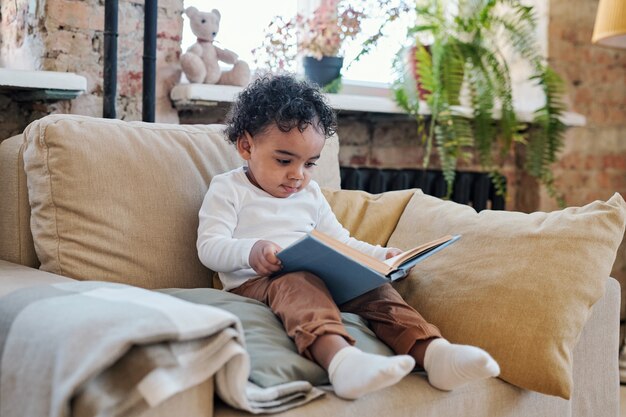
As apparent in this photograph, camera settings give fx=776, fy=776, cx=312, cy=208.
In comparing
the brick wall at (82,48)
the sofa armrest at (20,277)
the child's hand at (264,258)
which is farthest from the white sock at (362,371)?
the brick wall at (82,48)

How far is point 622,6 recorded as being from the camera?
2.56 metres

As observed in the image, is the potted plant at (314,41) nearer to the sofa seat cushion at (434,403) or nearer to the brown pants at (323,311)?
the brown pants at (323,311)

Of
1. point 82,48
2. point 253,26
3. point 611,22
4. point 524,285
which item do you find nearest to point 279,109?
point 524,285

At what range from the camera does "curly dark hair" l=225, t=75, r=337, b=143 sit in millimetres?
1633

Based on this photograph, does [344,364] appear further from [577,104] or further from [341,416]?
[577,104]

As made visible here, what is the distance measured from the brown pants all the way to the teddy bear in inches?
36.2

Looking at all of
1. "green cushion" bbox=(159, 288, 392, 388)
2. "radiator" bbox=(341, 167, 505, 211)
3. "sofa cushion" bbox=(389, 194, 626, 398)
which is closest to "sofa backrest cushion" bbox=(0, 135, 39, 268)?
"green cushion" bbox=(159, 288, 392, 388)

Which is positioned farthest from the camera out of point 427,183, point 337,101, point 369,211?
point 427,183

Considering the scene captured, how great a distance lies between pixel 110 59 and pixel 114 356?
1.29 metres

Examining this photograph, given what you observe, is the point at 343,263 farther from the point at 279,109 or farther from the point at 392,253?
the point at 279,109

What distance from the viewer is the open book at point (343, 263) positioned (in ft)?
4.34

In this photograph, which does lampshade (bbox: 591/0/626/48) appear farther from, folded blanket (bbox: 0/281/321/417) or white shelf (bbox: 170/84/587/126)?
folded blanket (bbox: 0/281/321/417)

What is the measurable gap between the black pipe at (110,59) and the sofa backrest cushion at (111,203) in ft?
1.36

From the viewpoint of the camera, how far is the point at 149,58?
212 cm
